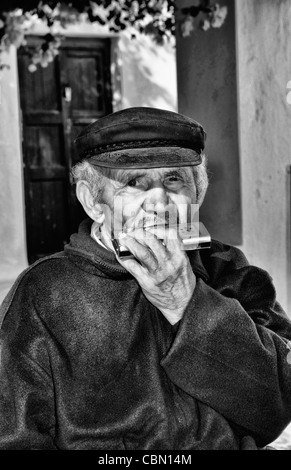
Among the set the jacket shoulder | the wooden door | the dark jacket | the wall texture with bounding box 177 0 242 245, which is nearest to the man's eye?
the dark jacket

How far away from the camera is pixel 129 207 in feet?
6.56

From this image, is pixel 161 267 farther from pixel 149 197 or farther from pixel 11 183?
pixel 11 183

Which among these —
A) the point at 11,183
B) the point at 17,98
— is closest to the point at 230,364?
the point at 11,183

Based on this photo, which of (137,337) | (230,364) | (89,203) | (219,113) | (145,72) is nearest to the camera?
(230,364)

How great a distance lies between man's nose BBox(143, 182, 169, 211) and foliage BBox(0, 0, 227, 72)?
417 centimetres

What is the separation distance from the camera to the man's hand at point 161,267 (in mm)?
1792

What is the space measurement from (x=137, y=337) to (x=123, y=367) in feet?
0.31

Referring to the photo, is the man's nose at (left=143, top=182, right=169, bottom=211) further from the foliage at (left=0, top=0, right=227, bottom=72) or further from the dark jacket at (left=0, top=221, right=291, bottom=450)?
the foliage at (left=0, top=0, right=227, bottom=72)

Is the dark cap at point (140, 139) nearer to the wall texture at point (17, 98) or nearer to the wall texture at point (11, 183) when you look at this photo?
the wall texture at point (17, 98)

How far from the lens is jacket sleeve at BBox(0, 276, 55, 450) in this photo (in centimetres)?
188

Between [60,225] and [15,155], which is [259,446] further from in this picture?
[60,225]

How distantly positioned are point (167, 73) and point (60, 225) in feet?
6.58

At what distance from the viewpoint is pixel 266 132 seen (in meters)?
4.31

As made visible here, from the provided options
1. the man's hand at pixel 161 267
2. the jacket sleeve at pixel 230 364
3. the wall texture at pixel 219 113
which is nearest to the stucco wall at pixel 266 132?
the wall texture at pixel 219 113
